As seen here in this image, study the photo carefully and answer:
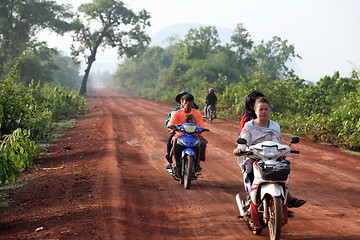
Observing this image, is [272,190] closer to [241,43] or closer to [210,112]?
[210,112]

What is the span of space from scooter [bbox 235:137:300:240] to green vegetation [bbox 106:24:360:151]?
865 centimetres

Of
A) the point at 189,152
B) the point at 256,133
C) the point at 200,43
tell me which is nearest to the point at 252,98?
the point at 256,133

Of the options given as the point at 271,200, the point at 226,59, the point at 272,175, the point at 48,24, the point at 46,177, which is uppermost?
the point at 48,24

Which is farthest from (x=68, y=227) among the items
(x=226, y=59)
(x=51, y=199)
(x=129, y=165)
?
(x=226, y=59)

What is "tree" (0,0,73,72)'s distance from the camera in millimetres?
36781

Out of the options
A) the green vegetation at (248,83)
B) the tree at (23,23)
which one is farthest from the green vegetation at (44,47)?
the green vegetation at (248,83)

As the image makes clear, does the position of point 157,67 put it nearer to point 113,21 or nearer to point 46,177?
point 113,21

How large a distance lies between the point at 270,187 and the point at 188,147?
3.13 metres

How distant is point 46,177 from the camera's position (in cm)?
770

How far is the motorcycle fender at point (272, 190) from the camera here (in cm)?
401

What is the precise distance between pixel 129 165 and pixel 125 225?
4.08 metres

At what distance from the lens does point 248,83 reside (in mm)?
24359

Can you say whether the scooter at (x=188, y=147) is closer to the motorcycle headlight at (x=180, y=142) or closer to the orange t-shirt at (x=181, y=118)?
the motorcycle headlight at (x=180, y=142)

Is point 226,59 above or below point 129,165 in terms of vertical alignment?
above
